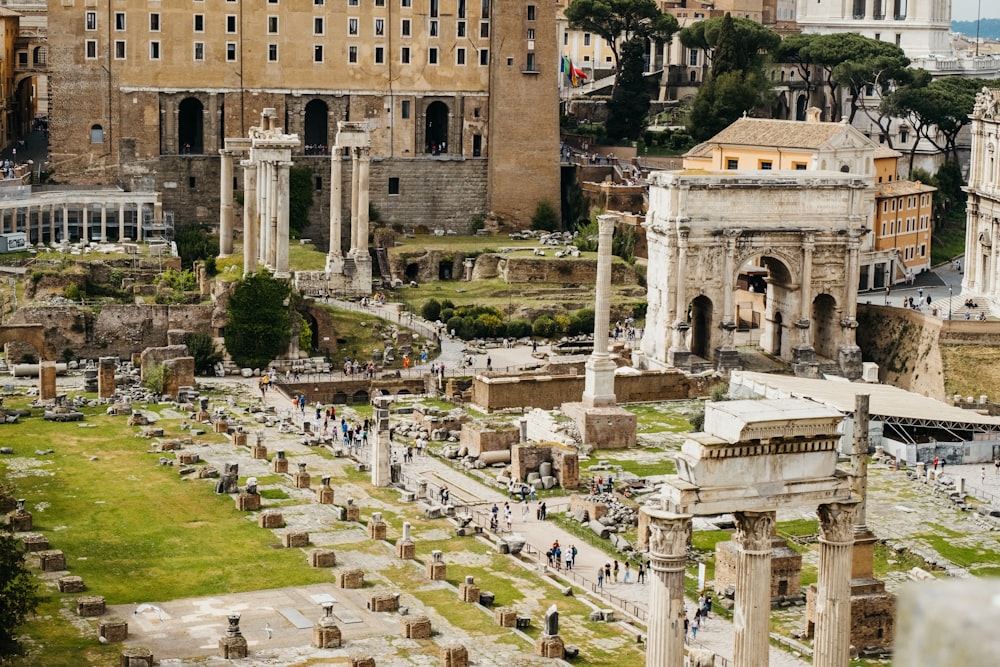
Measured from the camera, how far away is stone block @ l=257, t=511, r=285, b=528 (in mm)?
36594

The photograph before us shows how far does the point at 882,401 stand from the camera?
48.2 metres

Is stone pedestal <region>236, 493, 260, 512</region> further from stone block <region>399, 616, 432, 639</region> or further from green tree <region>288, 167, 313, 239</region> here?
green tree <region>288, 167, 313, 239</region>

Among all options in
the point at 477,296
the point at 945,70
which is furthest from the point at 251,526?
the point at 945,70

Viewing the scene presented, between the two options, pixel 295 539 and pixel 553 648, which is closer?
pixel 553 648

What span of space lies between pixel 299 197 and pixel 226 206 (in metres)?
7.35

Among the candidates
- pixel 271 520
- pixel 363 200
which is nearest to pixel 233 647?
pixel 271 520

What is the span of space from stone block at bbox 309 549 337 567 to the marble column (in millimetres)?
17066

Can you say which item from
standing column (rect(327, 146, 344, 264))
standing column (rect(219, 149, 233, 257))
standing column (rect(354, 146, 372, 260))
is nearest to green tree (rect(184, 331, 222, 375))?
standing column (rect(327, 146, 344, 264))

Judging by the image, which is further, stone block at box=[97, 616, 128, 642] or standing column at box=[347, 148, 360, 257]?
standing column at box=[347, 148, 360, 257]

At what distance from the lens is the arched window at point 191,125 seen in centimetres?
7544

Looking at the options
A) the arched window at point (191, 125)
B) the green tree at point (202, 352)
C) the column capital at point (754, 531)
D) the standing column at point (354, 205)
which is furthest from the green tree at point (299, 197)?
the column capital at point (754, 531)

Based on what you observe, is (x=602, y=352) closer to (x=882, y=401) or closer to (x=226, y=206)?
(x=882, y=401)

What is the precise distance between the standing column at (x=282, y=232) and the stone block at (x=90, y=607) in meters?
30.1

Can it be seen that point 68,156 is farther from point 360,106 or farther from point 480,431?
point 480,431
